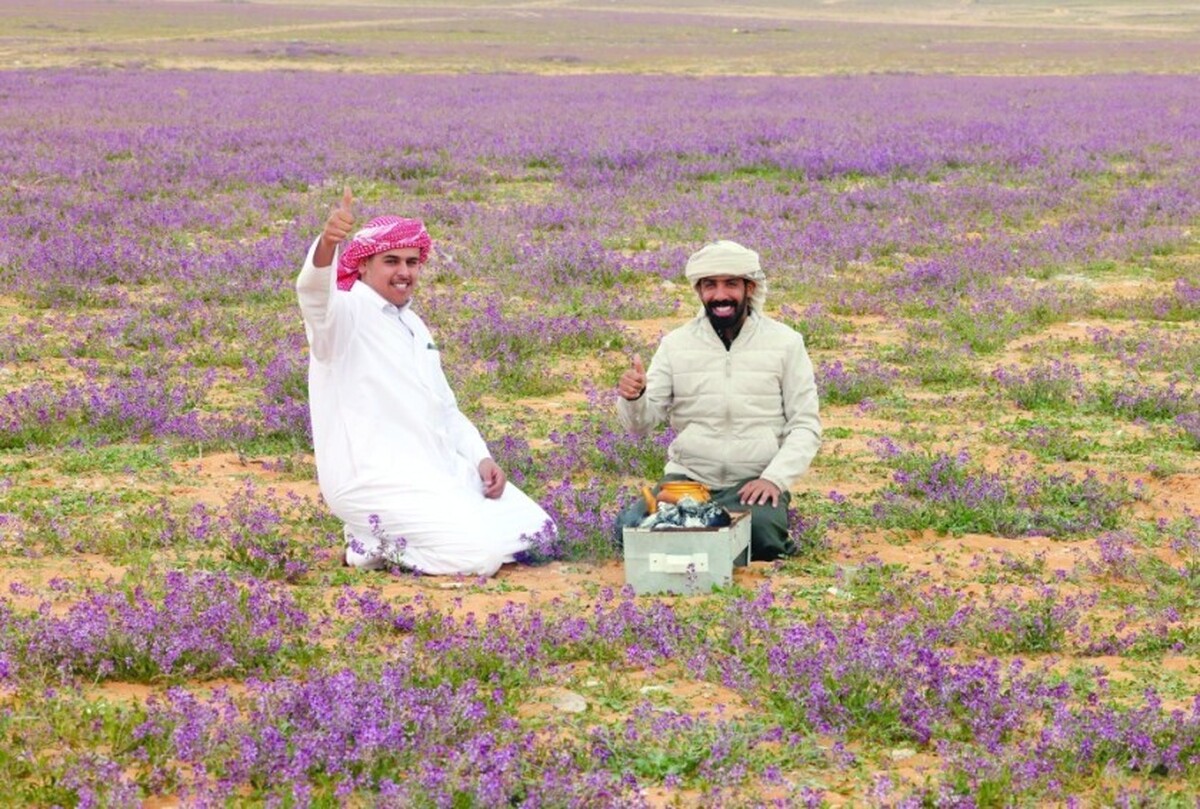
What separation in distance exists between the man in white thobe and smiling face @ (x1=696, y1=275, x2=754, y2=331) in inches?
46.1

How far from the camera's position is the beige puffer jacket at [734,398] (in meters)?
6.89

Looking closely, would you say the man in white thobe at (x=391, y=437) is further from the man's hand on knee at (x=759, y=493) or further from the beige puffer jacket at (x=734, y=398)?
the man's hand on knee at (x=759, y=493)

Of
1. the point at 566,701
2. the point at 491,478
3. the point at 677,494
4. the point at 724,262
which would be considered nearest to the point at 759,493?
the point at 677,494

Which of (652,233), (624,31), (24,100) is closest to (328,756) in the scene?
(652,233)

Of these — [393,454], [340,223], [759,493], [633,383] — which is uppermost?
[340,223]

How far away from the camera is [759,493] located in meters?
6.64

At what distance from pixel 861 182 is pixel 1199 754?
15854mm

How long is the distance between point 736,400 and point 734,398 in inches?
0.5

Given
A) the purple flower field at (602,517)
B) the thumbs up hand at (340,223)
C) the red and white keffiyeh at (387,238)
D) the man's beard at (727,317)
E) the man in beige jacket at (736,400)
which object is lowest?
the purple flower field at (602,517)

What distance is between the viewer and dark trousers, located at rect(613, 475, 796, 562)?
6.67 metres

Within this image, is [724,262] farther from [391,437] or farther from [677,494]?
[391,437]

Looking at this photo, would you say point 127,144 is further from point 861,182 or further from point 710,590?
point 710,590

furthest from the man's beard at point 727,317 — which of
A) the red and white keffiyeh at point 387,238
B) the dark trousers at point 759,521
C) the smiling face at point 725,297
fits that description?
the red and white keffiyeh at point 387,238

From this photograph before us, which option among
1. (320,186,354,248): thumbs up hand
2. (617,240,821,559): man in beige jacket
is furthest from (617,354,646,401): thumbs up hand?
(320,186,354,248): thumbs up hand
